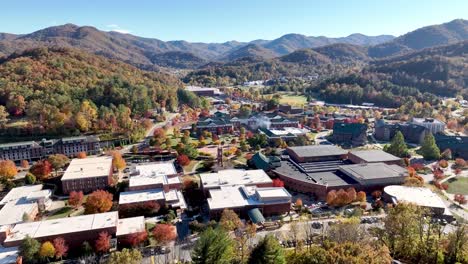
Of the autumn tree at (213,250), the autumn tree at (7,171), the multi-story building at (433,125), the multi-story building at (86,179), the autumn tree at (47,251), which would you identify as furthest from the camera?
the multi-story building at (433,125)

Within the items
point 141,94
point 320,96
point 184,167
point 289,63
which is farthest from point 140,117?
point 289,63

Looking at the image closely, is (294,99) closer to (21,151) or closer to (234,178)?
(234,178)

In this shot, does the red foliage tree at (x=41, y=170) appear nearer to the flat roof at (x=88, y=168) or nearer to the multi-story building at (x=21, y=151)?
the flat roof at (x=88, y=168)

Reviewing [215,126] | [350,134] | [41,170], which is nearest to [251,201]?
[41,170]

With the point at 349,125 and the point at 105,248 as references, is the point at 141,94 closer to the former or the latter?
the point at 349,125

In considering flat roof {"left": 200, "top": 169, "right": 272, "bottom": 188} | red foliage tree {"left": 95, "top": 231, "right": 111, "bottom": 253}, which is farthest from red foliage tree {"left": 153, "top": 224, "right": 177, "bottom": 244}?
A: flat roof {"left": 200, "top": 169, "right": 272, "bottom": 188}

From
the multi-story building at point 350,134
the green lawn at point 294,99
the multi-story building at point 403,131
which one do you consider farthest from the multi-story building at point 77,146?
the green lawn at point 294,99
